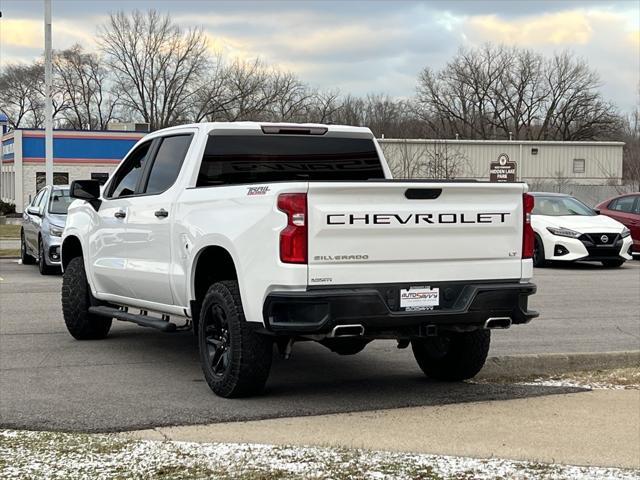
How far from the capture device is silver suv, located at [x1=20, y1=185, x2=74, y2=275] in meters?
15.8

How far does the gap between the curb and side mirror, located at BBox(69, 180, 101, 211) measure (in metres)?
4.02

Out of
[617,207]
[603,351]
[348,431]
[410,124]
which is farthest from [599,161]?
[348,431]

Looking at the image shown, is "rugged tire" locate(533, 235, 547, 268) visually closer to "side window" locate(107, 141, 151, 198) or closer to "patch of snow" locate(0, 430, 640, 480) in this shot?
"side window" locate(107, 141, 151, 198)

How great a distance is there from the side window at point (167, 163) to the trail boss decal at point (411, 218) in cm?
216

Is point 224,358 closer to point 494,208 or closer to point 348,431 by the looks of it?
point 348,431

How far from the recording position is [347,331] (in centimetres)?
600

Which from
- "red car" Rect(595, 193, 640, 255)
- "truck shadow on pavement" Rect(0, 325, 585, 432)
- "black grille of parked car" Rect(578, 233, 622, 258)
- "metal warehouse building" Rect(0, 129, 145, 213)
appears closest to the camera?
"truck shadow on pavement" Rect(0, 325, 585, 432)

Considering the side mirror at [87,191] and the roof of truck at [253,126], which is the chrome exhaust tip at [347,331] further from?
the side mirror at [87,191]

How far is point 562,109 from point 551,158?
25.5 metres

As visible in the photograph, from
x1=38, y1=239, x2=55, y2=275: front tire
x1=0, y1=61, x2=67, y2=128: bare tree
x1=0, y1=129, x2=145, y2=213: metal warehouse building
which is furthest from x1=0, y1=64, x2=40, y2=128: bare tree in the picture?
x1=38, y1=239, x2=55, y2=275: front tire

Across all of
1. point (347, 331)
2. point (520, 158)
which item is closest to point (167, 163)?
point (347, 331)

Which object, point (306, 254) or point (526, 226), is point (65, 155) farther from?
point (306, 254)

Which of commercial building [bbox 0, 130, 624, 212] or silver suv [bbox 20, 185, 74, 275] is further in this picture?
commercial building [bbox 0, 130, 624, 212]

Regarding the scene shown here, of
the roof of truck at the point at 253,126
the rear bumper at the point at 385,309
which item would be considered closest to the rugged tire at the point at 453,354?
the rear bumper at the point at 385,309
